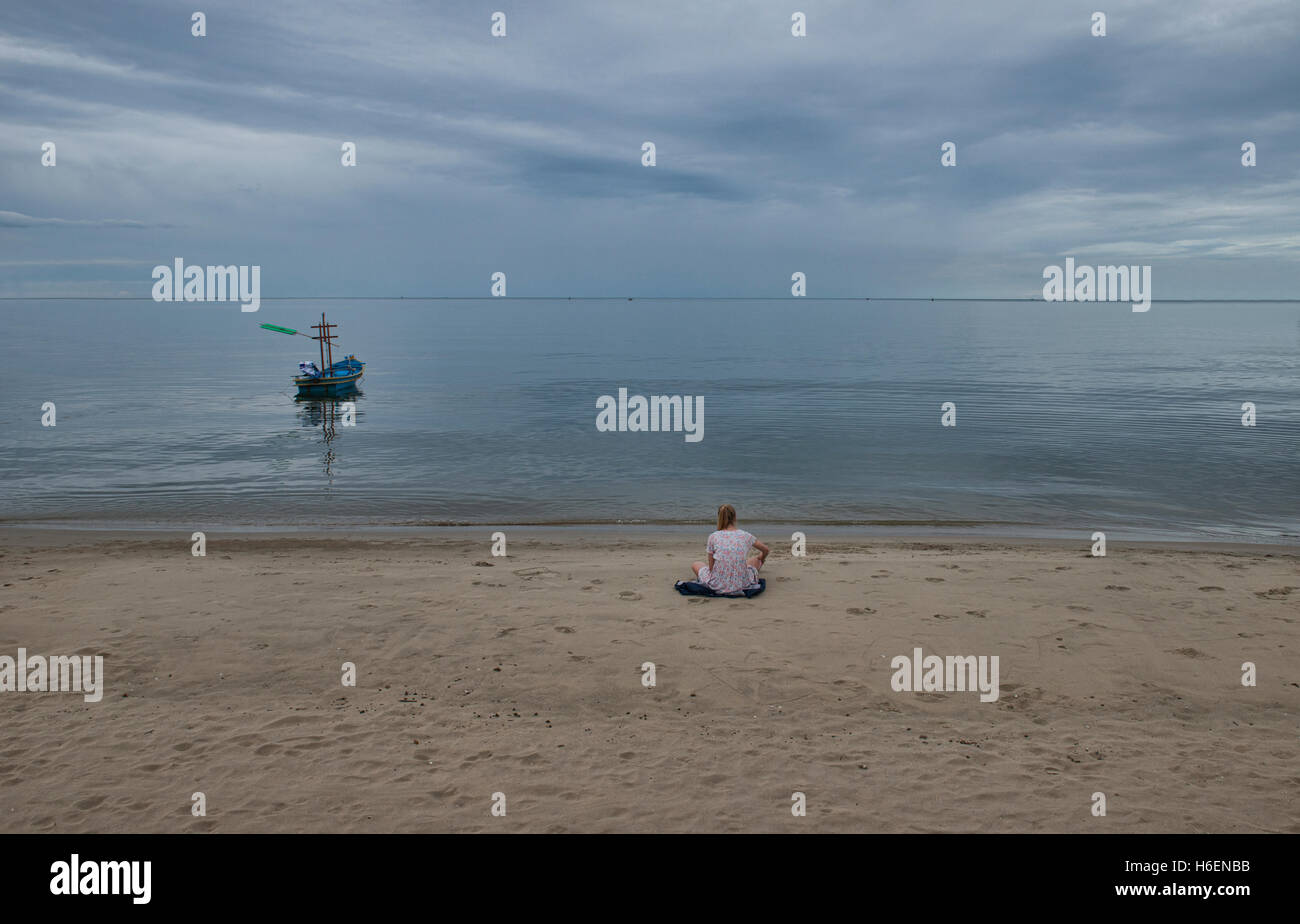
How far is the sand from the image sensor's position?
6891mm

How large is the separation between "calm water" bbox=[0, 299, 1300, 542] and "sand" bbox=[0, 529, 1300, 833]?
8523 mm

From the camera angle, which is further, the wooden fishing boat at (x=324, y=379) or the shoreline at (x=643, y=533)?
the wooden fishing boat at (x=324, y=379)

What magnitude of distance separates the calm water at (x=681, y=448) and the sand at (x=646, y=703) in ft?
28.0

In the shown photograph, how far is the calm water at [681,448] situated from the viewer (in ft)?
77.2

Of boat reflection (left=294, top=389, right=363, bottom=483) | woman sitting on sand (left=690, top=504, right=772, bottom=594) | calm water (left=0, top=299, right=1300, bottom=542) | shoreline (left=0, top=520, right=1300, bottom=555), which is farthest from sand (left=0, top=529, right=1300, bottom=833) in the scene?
boat reflection (left=294, top=389, right=363, bottom=483)

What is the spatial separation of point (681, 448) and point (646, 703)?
82.2 ft

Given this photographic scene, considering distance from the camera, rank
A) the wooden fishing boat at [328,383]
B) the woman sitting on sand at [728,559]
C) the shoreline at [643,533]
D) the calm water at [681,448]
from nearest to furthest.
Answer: the woman sitting on sand at [728,559]
the shoreline at [643,533]
the calm water at [681,448]
the wooden fishing boat at [328,383]

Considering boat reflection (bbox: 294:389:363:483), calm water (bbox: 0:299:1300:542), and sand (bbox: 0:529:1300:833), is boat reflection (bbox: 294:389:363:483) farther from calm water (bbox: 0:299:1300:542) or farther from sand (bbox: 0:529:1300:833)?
sand (bbox: 0:529:1300:833)

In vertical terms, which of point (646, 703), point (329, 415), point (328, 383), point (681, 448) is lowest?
point (646, 703)

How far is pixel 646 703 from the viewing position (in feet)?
29.9

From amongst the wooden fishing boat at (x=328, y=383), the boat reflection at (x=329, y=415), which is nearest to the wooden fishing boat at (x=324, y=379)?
the wooden fishing boat at (x=328, y=383)

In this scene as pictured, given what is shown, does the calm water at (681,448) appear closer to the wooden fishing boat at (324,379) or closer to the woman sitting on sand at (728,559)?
the wooden fishing boat at (324,379)

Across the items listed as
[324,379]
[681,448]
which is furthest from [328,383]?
[681,448]

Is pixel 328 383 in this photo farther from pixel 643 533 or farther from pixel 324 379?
pixel 643 533
